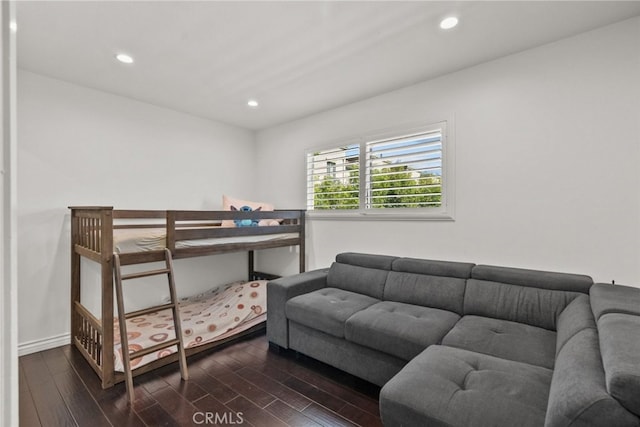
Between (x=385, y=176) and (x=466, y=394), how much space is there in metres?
2.22

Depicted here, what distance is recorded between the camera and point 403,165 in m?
3.03

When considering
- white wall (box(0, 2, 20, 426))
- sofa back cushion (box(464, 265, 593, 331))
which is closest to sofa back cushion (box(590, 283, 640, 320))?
sofa back cushion (box(464, 265, 593, 331))

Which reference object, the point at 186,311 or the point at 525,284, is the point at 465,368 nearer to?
the point at 525,284

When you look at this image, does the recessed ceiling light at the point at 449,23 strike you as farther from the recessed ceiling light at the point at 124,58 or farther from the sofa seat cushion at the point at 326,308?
the recessed ceiling light at the point at 124,58

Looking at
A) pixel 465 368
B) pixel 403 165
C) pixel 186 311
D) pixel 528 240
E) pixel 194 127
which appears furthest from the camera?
pixel 194 127

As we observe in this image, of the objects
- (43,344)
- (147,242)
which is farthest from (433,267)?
(43,344)

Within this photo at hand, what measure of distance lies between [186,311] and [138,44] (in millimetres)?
2606

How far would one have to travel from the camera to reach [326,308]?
237 cm

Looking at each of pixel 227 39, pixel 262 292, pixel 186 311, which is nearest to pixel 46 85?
pixel 227 39

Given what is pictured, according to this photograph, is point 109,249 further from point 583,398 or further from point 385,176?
point 583,398

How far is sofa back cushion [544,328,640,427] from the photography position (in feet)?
3.01

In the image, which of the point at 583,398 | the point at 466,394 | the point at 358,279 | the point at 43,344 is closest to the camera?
the point at 583,398

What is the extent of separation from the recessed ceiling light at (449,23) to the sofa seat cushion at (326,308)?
2172 mm

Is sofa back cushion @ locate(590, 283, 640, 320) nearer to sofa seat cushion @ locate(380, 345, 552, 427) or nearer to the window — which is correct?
sofa seat cushion @ locate(380, 345, 552, 427)
